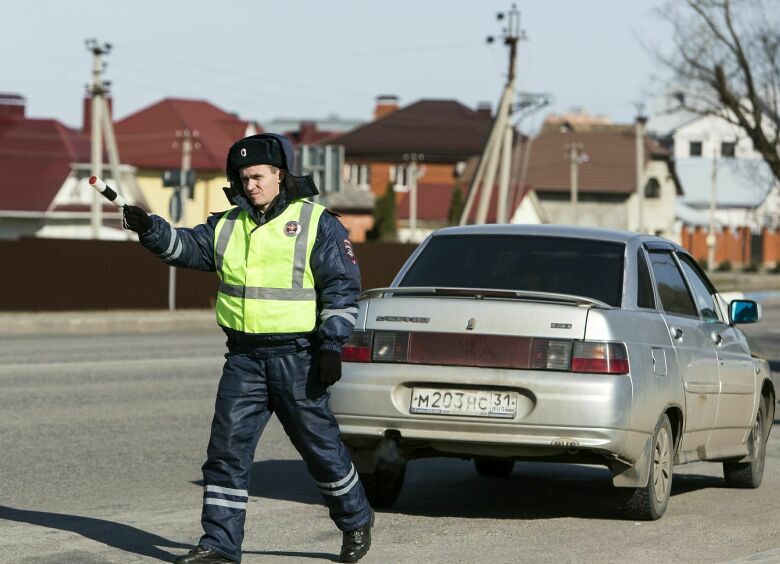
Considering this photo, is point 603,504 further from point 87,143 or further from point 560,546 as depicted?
point 87,143

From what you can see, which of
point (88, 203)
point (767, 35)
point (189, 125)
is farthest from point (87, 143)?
point (767, 35)

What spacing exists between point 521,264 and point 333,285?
244 cm

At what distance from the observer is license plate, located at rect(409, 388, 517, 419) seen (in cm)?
769

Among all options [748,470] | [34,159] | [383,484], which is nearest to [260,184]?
[383,484]

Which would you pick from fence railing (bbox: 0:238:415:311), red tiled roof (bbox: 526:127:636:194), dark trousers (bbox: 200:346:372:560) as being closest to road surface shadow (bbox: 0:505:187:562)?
dark trousers (bbox: 200:346:372:560)

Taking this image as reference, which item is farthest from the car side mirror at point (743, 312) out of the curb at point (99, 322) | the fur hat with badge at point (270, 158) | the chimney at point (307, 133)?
the chimney at point (307, 133)

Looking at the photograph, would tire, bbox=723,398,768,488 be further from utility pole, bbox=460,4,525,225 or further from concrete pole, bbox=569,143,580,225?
concrete pole, bbox=569,143,580,225

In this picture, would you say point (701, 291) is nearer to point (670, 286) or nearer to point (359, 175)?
point (670, 286)

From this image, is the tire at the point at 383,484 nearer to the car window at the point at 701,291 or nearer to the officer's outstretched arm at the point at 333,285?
the officer's outstretched arm at the point at 333,285

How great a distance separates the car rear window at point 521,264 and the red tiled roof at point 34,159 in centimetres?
5848

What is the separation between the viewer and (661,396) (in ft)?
26.5

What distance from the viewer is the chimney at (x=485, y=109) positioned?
370ft

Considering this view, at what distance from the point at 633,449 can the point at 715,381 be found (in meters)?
1.48

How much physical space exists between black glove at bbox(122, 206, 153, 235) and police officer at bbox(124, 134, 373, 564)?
43mm
